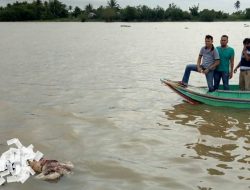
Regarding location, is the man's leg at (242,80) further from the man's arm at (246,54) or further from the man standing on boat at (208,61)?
the man standing on boat at (208,61)

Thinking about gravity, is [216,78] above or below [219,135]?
above

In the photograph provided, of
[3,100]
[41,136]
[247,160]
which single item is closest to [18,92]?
[3,100]

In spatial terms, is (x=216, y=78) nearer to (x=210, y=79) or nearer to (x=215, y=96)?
(x=210, y=79)

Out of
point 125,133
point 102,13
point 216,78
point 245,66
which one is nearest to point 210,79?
point 216,78

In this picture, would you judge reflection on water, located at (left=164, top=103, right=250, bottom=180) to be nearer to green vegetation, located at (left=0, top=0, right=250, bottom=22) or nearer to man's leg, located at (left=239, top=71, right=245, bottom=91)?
man's leg, located at (left=239, top=71, right=245, bottom=91)

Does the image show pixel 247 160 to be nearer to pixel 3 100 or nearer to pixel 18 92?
pixel 3 100

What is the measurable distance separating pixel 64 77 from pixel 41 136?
9.63 meters

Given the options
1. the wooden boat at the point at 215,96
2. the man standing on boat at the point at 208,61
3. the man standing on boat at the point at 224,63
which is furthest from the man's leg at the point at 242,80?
the man standing on boat at the point at 208,61

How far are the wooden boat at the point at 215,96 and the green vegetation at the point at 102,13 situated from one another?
396 ft

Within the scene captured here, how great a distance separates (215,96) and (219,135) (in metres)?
2.74

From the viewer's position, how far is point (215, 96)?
39.3 feet

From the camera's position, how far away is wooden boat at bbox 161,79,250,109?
38.5 ft

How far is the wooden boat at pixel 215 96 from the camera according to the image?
11.7 meters

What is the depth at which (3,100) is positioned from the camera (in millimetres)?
13516
